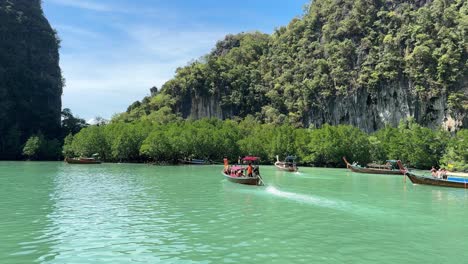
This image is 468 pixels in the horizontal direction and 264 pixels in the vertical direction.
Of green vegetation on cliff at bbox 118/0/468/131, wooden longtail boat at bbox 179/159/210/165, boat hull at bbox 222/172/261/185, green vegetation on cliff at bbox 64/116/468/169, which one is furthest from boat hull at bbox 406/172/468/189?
green vegetation on cliff at bbox 118/0/468/131

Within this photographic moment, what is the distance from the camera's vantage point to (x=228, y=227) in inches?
773

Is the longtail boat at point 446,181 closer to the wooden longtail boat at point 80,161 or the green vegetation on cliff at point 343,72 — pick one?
the green vegetation on cliff at point 343,72

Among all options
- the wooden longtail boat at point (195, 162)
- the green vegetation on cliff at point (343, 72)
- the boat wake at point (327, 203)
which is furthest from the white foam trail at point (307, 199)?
the green vegetation on cliff at point (343, 72)

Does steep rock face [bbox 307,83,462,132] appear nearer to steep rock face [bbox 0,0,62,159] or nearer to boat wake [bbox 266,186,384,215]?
boat wake [bbox 266,186,384,215]

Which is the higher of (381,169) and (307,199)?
(381,169)

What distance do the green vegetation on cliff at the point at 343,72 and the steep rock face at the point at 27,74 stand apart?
24.4 metres

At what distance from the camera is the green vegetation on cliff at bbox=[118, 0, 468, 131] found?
306 feet

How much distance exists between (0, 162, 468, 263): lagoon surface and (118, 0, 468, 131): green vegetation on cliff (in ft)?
223

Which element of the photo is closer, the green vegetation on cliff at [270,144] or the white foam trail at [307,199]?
the white foam trail at [307,199]


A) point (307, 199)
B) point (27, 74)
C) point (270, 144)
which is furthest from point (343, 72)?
point (27, 74)

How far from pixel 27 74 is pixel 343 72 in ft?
318

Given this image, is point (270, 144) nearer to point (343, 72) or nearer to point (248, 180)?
point (343, 72)

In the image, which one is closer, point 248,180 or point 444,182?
point 248,180

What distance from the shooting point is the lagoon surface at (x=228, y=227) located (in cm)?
1505
